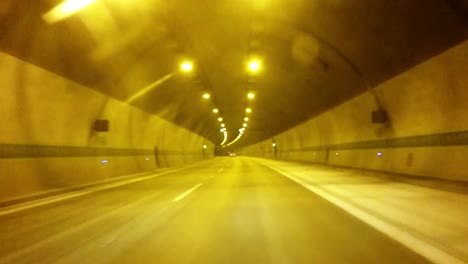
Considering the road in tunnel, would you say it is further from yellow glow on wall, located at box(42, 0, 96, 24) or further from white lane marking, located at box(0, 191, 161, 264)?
yellow glow on wall, located at box(42, 0, 96, 24)

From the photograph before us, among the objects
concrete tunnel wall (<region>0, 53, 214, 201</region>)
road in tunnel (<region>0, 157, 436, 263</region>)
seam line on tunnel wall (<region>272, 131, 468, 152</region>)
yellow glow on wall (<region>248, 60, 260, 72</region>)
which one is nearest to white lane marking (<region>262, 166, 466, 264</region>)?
road in tunnel (<region>0, 157, 436, 263</region>)

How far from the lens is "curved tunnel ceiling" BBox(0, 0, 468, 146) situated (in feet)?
53.2

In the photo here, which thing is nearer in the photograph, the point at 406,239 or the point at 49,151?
the point at 406,239

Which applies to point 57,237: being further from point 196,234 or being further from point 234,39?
point 234,39

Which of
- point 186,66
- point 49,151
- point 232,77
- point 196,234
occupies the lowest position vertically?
point 196,234

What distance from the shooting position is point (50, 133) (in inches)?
842

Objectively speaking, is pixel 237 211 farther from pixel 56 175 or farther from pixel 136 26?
pixel 56 175

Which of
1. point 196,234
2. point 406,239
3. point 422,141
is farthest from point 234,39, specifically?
point 406,239

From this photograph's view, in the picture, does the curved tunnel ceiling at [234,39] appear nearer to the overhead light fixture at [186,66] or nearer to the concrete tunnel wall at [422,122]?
the overhead light fixture at [186,66]

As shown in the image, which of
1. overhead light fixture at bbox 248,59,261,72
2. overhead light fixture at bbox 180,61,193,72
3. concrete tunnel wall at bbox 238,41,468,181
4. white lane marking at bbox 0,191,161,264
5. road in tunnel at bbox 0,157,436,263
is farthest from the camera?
overhead light fixture at bbox 248,59,261,72

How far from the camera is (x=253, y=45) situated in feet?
81.1

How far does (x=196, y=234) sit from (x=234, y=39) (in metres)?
14.7

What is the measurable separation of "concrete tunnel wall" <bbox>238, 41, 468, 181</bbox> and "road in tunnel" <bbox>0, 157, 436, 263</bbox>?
5490 millimetres

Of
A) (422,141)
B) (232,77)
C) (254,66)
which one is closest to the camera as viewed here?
(422,141)
